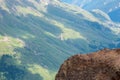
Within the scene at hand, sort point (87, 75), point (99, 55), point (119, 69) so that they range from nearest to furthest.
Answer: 1. point (119, 69)
2. point (87, 75)
3. point (99, 55)

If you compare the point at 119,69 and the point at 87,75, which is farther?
the point at 87,75

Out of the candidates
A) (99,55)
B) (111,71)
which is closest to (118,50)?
(99,55)

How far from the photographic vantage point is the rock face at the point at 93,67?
25047mm

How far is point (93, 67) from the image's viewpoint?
26.4m

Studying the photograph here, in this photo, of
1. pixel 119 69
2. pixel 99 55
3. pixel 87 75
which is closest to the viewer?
pixel 119 69

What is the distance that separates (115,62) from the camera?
25328 mm

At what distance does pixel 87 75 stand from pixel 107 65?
166 cm

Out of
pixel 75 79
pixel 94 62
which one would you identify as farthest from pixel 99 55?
pixel 75 79

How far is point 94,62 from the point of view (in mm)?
26875

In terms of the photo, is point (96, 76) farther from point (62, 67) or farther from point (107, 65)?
point (62, 67)

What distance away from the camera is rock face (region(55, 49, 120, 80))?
82.2 feet

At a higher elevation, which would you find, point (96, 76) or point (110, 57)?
point (110, 57)

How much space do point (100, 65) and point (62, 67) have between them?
3731mm

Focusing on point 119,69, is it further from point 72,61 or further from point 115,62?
point 72,61
